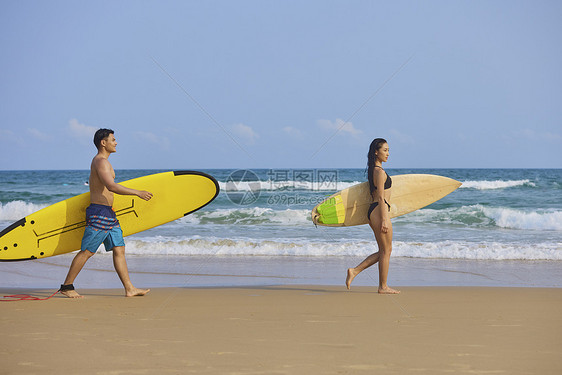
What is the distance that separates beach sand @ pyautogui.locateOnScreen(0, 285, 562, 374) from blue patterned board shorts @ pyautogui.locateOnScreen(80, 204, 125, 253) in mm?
465

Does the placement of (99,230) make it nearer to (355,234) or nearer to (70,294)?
(70,294)

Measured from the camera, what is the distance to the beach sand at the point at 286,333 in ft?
9.50

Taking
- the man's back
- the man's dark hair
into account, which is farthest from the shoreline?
the man's dark hair

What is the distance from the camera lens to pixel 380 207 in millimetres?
4934

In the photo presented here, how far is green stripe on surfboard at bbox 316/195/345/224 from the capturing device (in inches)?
222

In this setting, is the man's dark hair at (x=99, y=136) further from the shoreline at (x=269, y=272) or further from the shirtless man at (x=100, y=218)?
the shoreline at (x=269, y=272)

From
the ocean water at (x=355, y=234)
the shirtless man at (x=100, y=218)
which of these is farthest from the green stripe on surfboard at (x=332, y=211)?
the shirtless man at (x=100, y=218)

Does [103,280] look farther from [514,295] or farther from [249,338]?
[514,295]

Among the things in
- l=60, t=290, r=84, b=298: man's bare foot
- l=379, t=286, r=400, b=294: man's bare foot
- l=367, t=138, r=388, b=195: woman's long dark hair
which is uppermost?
l=367, t=138, r=388, b=195: woman's long dark hair

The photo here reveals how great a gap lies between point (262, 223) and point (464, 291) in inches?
331

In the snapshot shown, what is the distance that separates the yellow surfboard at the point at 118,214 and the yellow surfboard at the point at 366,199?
115cm

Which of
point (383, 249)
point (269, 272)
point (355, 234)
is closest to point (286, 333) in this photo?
point (383, 249)

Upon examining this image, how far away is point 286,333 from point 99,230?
2.01 metres

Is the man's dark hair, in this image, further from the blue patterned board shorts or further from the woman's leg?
the woman's leg
